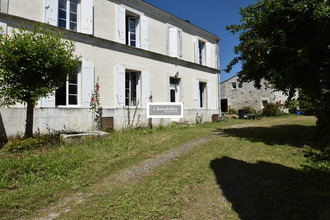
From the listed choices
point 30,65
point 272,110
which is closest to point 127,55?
point 30,65

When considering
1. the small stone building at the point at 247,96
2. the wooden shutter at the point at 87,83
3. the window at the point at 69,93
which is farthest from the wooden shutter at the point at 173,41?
the small stone building at the point at 247,96

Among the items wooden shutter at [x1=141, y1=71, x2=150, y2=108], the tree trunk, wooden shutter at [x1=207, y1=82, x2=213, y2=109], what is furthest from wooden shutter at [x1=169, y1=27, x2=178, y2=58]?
the tree trunk

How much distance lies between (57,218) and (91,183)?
2.98 feet

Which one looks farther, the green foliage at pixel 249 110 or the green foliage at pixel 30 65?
the green foliage at pixel 249 110

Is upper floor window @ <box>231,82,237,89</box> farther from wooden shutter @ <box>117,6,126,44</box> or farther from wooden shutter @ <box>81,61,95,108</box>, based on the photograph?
wooden shutter @ <box>81,61,95,108</box>

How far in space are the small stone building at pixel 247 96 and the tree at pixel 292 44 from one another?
12.2 meters

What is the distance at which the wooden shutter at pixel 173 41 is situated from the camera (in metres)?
9.67

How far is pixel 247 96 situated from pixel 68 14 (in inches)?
757

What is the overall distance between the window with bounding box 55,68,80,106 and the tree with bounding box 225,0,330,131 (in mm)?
5887

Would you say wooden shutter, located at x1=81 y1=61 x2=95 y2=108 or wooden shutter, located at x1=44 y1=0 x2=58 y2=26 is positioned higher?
wooden shutter, located at x1=44 y1=0 x2=58 y2=26

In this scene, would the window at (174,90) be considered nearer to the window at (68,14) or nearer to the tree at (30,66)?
the window at (68,14)

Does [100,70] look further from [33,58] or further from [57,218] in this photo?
[57,218]

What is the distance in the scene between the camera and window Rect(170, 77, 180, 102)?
32.9 feet

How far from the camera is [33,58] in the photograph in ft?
13.6
